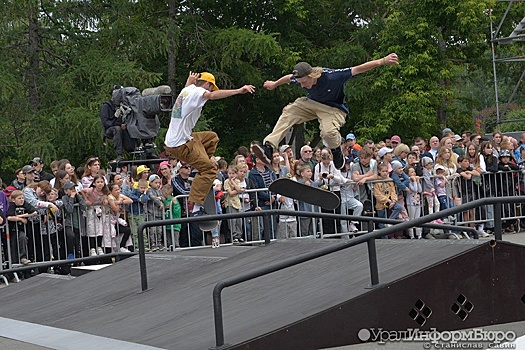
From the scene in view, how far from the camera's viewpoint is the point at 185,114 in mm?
10594

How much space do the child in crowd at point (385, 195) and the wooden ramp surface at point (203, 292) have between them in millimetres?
4565

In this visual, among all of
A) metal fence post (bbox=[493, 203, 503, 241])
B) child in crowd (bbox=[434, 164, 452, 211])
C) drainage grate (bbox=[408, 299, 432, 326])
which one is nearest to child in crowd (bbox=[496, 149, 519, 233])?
child in crowd (bbox=[434, 164, 452, 211])

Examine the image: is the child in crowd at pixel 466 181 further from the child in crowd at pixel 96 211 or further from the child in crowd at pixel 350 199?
the child in crowd at pixel 96 211

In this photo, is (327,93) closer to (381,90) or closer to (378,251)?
(378,251)

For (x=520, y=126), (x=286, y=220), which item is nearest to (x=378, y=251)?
(x=286, y=220)

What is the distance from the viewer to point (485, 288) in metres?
7.24

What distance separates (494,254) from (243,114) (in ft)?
79.9

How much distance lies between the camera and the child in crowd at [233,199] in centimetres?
1399

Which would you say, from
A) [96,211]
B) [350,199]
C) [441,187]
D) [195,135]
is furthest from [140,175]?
[441,187]

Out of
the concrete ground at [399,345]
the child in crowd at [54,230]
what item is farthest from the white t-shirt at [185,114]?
the concrete ground at [399,345]

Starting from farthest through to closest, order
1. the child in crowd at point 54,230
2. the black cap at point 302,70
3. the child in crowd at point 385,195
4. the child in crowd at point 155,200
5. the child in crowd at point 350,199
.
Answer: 1. the child in crowd at point 385,195
2. the child in crowd at point 350,199
3. the child in crowd at point 155,200
4. the child in crowd at point 54,230
5. the black cap at point 302,70

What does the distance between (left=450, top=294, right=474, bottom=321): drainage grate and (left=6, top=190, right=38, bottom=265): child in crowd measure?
764 cm

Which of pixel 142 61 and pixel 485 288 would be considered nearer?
pixel 485 288

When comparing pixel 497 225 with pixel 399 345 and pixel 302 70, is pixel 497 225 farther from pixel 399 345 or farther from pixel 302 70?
pixel 302 70
